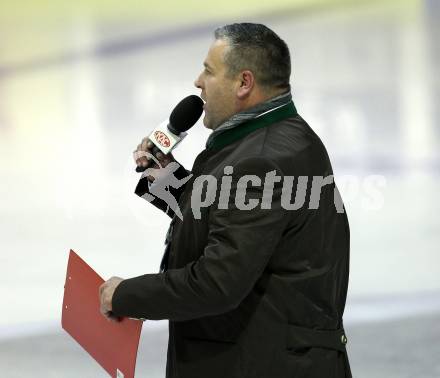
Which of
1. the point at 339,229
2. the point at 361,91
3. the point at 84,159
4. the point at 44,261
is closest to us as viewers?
the point at 339,229

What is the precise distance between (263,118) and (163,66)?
199 inches

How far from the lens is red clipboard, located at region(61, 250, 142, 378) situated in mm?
1704

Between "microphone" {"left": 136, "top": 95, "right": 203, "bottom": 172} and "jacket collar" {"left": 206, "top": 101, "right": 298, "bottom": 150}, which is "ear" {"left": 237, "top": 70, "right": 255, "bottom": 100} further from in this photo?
"microphone" {"left": 136, "top": 95, "right": 203, "bottom": 172}

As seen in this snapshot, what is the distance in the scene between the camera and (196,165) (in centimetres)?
173

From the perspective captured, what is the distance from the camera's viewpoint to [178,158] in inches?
214

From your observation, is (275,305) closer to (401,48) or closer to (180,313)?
(180,313)

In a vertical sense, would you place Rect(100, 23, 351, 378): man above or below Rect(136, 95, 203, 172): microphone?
below

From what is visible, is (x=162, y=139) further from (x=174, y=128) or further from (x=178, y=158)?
(x=178, y=158)

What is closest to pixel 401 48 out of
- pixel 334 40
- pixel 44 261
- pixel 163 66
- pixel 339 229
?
pixel 334 40

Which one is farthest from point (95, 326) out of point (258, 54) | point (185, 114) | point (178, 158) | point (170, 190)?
point (178, 158)

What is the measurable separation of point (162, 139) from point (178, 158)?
3625 millimetres

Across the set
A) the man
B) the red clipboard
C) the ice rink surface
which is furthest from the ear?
the ice rink surface

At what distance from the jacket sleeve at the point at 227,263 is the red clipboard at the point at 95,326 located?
5.0 inches

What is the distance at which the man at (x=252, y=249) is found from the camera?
1539 mm
